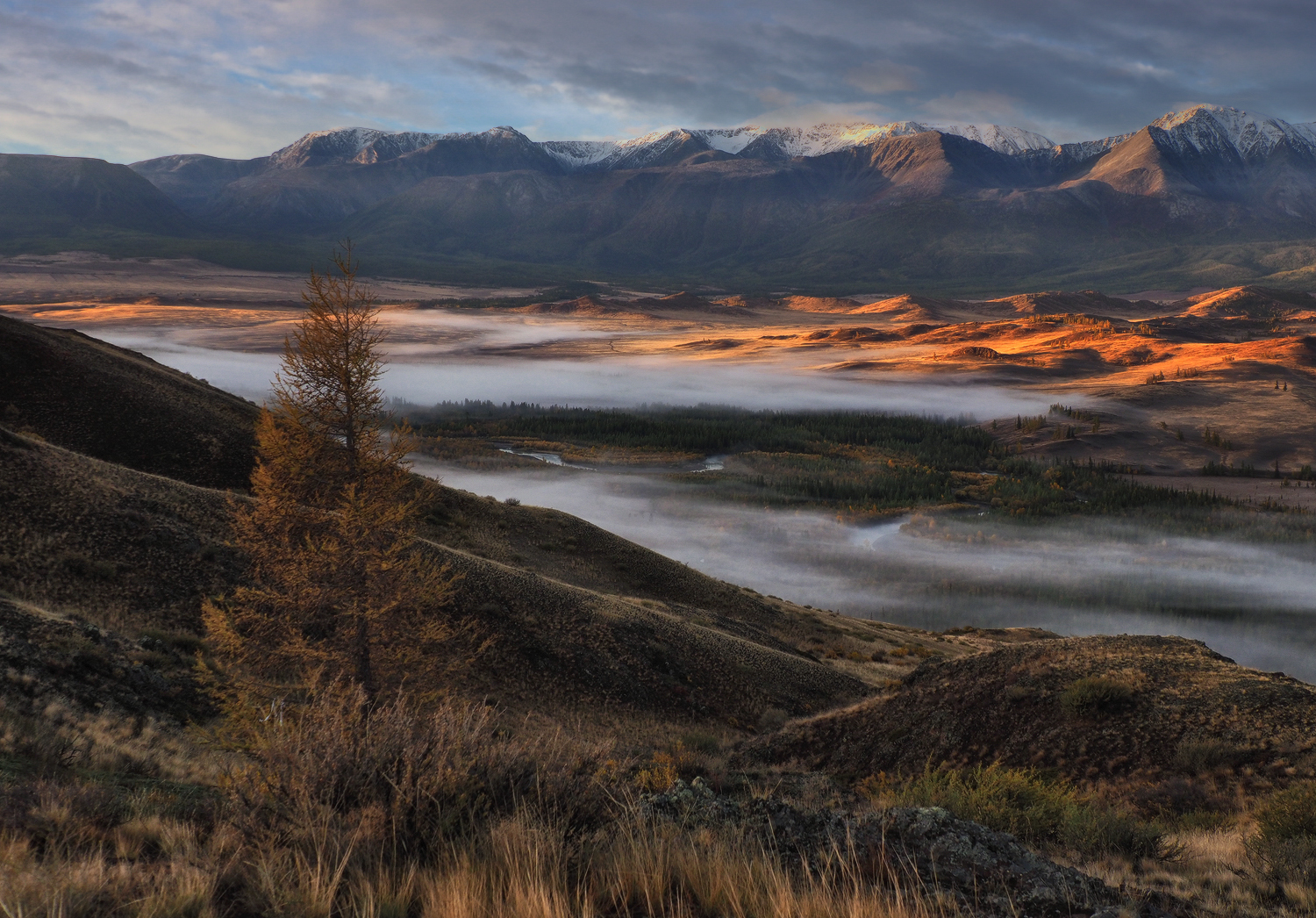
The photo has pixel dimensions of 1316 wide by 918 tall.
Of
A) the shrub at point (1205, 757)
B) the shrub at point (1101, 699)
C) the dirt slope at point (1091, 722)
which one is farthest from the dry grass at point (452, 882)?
the shrub at point (1101, 699)

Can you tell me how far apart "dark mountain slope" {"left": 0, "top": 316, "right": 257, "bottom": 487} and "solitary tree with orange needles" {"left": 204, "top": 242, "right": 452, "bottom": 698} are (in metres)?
25.8

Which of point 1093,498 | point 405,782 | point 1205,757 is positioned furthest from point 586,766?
point 1093,498

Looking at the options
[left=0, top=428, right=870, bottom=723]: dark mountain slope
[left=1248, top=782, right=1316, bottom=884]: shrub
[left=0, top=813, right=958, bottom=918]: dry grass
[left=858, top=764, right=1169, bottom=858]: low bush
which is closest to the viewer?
[left=0, top=813, right=958, bottom=918]: dry grass

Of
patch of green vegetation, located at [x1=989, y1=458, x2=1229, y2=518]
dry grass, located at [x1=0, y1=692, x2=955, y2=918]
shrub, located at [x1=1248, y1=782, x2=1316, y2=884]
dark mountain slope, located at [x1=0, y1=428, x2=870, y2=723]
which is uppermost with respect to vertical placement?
dry grass, located at [x1=0, y1=692, x2=955, y2=918]

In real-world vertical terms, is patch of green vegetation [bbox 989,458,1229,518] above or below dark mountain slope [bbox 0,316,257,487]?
below

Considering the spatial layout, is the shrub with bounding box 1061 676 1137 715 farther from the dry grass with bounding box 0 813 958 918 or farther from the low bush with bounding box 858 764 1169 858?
the dry grass with bounding box 0 813 958 918

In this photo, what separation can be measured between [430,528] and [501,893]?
4143 centimetres

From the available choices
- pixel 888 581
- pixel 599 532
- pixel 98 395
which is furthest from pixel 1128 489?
pixel 98 395

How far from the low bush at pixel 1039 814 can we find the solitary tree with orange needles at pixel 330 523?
1177cm

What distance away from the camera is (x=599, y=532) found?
57.2 m

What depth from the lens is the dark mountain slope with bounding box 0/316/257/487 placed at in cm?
3984

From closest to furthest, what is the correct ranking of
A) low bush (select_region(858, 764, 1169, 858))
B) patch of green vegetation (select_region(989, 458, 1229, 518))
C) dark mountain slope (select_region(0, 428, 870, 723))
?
Result: low bush (select_region(858, 764, 1169, 858)) → dark mountain slope (select_region(0, 428, 870, 723)) → patch of green vegetation (select_region(989, 458, 1229, 518))

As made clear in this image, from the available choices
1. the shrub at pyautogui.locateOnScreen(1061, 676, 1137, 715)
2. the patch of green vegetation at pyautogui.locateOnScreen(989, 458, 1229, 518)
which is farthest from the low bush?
the patch of green vegetation at pyautogui.locateOnScreen(989, 458, 1229, 518)

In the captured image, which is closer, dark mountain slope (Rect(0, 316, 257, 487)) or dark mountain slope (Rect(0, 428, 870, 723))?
dark mountain slope (Rect(0, 428, 870, 723))
